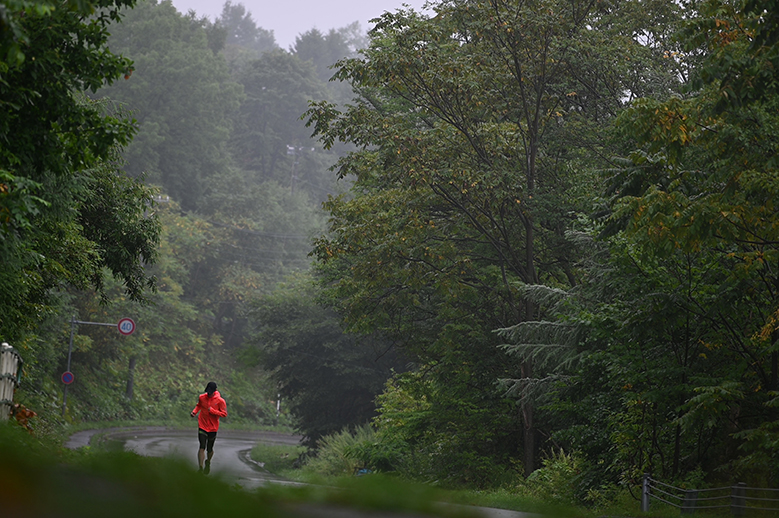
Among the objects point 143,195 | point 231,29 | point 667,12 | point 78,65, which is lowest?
point 78,65

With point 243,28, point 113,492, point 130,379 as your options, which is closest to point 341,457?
point 130,379

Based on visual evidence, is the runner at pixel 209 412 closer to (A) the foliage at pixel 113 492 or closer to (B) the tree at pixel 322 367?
(A) the foliage at pixel 113 492

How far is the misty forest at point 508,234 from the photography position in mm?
11156

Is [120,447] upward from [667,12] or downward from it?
downward

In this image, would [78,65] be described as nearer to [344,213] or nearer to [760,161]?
[760,161]

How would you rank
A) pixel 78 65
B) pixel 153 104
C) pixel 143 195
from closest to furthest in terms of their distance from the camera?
pixel 78 65, pixel 143 195, pixel 153 104

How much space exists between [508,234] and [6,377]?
48.4 ft

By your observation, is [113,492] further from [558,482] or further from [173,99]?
[173,99]

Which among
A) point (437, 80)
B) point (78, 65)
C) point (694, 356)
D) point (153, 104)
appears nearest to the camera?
point (78, 65)

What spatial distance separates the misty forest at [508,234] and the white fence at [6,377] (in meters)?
0.86

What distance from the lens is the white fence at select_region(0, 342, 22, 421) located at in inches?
422

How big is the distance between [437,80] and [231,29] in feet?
507

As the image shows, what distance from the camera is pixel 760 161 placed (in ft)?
38.2

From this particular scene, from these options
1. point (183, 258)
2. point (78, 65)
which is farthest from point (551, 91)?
point (183, 258)
